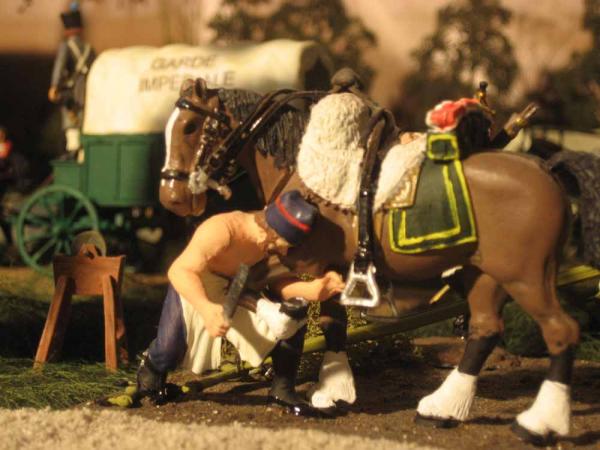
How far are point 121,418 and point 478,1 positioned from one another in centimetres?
688

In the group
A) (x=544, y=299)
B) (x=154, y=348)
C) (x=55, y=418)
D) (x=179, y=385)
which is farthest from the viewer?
(x=179, y=385)

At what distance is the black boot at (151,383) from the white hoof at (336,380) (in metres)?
0.70

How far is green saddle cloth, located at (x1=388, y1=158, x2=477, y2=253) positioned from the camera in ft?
11.9

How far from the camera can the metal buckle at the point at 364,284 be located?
372 cm

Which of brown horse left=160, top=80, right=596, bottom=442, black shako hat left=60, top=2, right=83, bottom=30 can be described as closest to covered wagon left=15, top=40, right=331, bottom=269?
black shako hat left=60, top=2, right=83, bottom=30

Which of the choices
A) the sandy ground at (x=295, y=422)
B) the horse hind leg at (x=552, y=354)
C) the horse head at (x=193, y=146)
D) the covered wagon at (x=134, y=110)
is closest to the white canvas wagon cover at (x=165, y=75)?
the covered wagon at (x=134, y=110)

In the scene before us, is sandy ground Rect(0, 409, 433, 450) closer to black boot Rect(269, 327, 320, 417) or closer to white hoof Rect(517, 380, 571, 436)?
black boot Rect(269, 327, 320, 417)

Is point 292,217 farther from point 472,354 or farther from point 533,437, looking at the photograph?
point 533,437

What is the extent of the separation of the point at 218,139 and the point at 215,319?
31.6 inches

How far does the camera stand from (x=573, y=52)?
9297mm

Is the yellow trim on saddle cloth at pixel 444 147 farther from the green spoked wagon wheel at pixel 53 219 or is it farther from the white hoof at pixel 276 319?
the green spoked wagon wheel at pixel 53 219

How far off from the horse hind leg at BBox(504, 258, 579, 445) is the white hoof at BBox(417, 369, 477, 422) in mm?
262

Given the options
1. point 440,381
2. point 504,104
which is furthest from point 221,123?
point 504,104

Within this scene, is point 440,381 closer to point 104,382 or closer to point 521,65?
point 104,382
